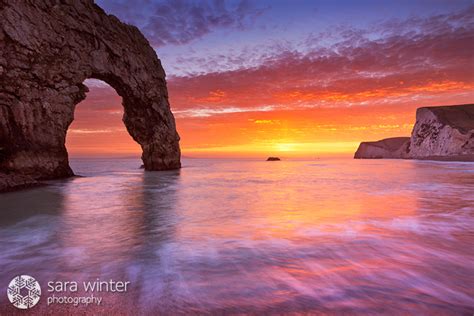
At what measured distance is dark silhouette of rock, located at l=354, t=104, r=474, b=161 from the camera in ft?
181

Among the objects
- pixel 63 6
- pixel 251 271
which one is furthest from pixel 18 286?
pixel 63 6

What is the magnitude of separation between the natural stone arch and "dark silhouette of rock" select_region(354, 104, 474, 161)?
59.9 metres

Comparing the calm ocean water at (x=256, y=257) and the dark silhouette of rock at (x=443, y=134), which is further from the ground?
the dark silhouette of rock at (x=443, y=134)

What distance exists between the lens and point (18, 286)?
298 centimetres

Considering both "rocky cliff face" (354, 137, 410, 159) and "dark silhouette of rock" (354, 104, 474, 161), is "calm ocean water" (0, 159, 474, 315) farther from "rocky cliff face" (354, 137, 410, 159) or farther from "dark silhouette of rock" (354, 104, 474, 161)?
"rocky cliff face" (354, 137, 410, 159)

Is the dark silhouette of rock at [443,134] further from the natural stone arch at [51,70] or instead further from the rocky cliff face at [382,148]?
the natural stone arch at [51,70]

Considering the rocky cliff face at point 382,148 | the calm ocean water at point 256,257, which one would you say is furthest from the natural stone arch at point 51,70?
the rocky cliff face at point 382,148

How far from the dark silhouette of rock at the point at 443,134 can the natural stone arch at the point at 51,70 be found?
59.9 meters

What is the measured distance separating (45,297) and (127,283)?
0.75 m

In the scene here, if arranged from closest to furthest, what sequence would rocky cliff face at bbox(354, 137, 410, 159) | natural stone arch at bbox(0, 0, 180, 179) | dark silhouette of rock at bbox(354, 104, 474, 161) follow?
natural stone arch at bbox(0, 0, 180, 179)
dark silhouette of rock at bbox(354, 104, 474, 161)
rocky cliff face at bbox(354, 137, 410, 159)

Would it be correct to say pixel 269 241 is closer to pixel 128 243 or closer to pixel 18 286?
pixel 128 243

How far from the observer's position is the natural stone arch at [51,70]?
14055 mm

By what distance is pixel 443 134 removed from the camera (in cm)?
6059

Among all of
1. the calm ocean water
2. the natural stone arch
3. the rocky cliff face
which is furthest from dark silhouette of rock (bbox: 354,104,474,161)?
the natural stone arch
